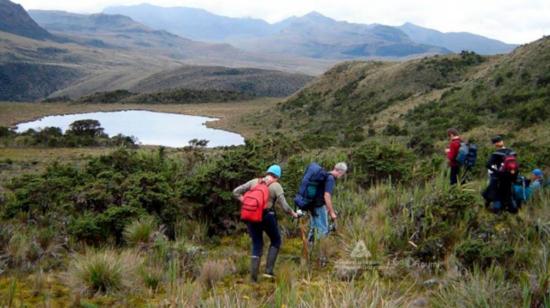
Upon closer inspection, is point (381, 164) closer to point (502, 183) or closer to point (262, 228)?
point (502, 183)

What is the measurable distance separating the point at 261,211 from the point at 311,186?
1428mm

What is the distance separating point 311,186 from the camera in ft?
25.1

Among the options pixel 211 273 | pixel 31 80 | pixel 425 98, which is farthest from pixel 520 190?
pixel 31 80

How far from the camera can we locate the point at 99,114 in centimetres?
7062

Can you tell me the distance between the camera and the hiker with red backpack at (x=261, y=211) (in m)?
6.44

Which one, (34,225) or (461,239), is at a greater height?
(461,239)

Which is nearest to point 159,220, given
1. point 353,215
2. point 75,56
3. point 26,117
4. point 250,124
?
point 353,215

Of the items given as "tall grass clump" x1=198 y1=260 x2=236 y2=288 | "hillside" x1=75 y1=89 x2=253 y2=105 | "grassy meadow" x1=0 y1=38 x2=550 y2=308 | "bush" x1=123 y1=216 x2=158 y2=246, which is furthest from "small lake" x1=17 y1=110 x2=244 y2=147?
"tall grass clump" x1=198 y1=260 x2=236 y2=288

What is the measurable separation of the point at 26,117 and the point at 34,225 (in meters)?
61.9

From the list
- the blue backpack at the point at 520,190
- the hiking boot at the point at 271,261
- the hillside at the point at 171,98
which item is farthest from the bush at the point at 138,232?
the hillside at the point at 171,98

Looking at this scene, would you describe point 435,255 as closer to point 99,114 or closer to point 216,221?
point 216,221

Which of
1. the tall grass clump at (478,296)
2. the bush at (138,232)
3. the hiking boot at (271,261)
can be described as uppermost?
the tall grass clump at (478,296)

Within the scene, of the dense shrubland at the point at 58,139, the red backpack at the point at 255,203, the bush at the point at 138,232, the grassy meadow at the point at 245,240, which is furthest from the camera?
the dense shrubland at the point at 58,139

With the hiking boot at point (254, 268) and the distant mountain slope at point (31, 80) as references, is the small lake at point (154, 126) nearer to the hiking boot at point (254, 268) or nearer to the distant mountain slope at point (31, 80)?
the hiking boot at point (254, 268)
